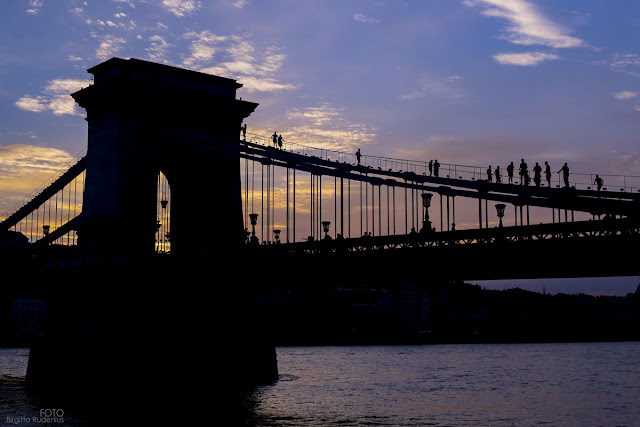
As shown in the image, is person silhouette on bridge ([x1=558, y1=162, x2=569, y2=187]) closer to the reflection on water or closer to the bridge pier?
the reflection on water

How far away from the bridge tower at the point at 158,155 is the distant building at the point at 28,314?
10050 centimetres

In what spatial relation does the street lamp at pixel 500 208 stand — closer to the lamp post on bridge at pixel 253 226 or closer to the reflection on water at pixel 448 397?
the reflection on water at pixel 448 397

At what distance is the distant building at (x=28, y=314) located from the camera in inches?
5536

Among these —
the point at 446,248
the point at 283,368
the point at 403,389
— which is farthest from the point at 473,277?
the point at 283,368

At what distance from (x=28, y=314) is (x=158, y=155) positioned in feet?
361

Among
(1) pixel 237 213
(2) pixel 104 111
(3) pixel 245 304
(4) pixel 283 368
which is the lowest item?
(4) pixel 283 368

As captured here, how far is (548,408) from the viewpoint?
45312 millimetres

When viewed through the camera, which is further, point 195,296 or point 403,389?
point 403,389

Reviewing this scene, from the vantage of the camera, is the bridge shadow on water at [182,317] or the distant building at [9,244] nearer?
the bridge shadow on water at [182,317]

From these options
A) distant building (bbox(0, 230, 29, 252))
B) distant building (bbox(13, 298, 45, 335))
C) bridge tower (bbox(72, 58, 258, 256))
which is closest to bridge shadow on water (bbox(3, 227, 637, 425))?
bridge tower (bbox(72, 58, 258, 256))

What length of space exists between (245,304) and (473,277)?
12.1m

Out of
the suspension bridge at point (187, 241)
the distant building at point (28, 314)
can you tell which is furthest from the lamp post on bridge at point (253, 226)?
the distant building at point (28, 314)

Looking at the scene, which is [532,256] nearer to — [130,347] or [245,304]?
[245,304]

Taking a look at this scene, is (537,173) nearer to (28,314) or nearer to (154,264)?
(154,264)
